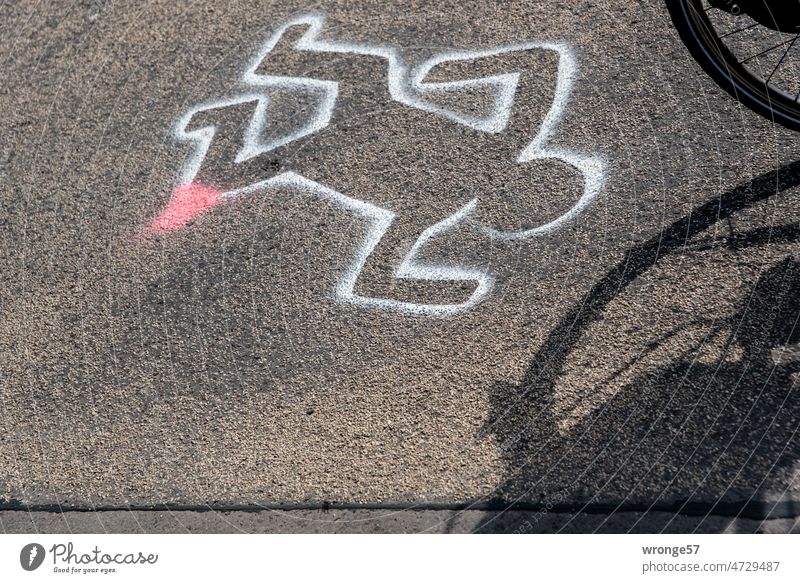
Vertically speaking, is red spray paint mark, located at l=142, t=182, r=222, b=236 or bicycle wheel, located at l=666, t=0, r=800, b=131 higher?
red spray paint mark, located at l=142, t=182, r=222, b=236

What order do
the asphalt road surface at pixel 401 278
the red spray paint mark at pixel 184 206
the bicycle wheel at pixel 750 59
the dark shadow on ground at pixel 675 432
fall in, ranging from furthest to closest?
1. the red spray paint mark at pixel 184 206
2. the bicycle wheel at pixel 750 59
3. the asphalt road surface at pixel 401 278
4. the dark shadow on ground at pixel 675 432

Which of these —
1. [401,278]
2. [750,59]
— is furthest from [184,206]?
[750,59]

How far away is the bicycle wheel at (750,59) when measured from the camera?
315 centimetres

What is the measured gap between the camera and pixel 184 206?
3557mm

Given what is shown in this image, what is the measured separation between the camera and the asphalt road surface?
2.74 m

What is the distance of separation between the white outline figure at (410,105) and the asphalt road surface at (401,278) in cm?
1

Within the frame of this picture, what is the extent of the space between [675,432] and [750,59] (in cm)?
165

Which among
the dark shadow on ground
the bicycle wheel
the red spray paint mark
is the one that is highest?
the red spray paint mark

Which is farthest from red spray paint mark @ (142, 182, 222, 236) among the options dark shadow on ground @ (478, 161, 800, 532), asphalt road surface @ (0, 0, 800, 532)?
dark shadow on ground @ (478, 161, 800, 532)

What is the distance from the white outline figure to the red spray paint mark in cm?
6

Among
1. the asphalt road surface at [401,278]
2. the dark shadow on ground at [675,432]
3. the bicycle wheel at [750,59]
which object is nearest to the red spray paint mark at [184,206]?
the asphalt road surface at [401,278]

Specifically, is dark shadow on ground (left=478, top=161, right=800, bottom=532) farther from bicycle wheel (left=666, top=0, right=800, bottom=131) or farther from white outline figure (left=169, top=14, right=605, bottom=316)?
bicycle wheel (left=666, top=0, right=800, bottom=131)

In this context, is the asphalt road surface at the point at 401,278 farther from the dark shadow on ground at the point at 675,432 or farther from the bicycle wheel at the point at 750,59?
the bicycle wheel at the point at 750,59
